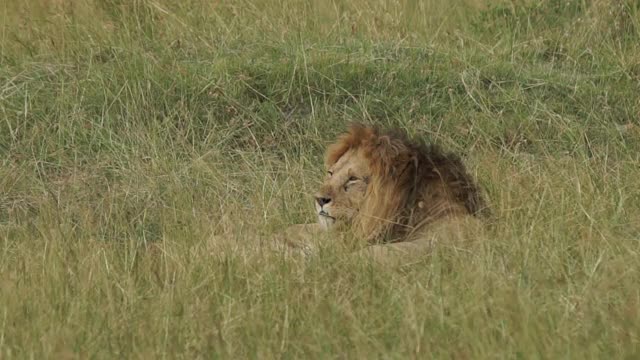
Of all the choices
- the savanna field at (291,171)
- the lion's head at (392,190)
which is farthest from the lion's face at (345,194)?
the savanna field at (291,171)

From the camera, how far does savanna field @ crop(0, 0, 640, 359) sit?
14.3 ft

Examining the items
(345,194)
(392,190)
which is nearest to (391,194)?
(392,190)

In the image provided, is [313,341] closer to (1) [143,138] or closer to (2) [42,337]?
(2) [42,337]

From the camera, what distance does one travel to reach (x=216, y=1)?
8859mm

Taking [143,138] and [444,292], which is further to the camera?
[143,138]

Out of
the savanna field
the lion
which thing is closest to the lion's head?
the lion

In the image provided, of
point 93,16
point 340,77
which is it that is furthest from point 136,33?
point 340,77

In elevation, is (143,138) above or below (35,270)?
below

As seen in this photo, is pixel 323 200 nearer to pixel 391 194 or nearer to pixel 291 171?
pixel 391 194

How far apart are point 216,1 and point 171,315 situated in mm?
4561

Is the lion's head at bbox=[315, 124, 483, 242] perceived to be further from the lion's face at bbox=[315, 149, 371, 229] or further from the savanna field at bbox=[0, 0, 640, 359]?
the savanna field at bbox=[0, 0, 640, 359]

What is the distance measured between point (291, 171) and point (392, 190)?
1.20 metres

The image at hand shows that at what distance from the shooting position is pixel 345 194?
19.1ft

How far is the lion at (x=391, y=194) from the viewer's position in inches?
225
